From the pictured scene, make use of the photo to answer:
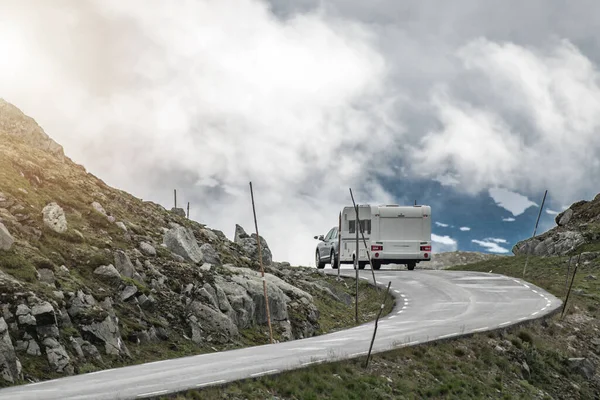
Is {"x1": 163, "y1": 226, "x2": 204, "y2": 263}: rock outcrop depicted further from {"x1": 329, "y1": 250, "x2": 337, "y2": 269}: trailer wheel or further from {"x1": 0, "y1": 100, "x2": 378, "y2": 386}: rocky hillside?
{"x1": 329, "y1": 250, "x2": 337, "y2": 269}: trailer wheel

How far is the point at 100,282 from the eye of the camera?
24.1 m

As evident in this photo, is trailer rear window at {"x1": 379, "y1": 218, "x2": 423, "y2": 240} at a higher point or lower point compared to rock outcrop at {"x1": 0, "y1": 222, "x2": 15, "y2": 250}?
higher

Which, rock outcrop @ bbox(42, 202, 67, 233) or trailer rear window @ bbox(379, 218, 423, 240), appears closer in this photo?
rock outcrop @ bbox(42, 202, 67, 233)

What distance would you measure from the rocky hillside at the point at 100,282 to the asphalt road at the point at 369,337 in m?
1.55

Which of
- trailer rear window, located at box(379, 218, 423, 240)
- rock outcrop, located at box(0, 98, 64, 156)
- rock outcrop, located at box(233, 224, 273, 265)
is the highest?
rock outcrop, located at box(0, 98, 64, 156)

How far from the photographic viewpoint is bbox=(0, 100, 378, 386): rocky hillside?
64.6 ft

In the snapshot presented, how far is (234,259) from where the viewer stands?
34.3 m

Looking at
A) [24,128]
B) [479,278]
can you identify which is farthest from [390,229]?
[24,128]

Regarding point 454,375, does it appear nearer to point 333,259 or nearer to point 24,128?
point 24,128

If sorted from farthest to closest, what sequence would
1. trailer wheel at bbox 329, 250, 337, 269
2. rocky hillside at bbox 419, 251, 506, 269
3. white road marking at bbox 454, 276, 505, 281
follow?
rocky hillside at bbox 419, 251, 506, 269 < trailer wheel at bbox 329, 250, 337, 269 < white road marking at bbox 454, 276, 505, 281

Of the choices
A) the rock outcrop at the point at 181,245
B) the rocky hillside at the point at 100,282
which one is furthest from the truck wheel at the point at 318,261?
the rock outcrop at the point at 181,245

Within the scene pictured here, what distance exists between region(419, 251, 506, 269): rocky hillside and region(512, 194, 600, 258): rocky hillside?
2297cm

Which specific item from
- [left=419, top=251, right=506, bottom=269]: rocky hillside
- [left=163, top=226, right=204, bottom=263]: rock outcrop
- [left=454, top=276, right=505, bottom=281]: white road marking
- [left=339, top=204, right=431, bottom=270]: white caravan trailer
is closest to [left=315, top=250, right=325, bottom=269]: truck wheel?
[left=339, top=204, right=431, bottom=270]: white caravan trailer

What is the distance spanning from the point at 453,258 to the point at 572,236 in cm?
3303
